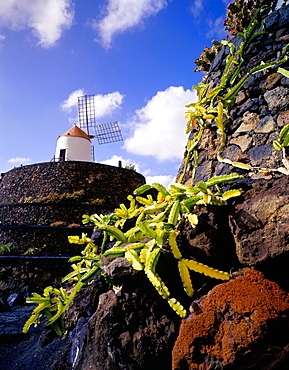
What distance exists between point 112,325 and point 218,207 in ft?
2.41

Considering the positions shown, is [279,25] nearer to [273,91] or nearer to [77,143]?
[273,91]

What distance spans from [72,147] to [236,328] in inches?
725

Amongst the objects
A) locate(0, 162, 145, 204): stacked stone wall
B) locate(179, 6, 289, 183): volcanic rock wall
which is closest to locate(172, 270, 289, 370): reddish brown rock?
locate(179, 6, 289, 183): volcanic rock wall

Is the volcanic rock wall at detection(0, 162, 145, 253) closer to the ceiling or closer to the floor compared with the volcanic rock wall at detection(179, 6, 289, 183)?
closer to the ceiling

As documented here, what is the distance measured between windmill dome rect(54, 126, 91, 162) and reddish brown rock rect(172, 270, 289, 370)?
58.4 feet

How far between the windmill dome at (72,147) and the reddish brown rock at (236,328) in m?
17.8

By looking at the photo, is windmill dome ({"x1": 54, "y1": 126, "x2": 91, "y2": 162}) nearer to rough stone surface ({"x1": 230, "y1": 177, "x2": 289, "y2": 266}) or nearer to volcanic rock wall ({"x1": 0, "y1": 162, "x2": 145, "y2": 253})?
volcanic rock wall ({"x1": 0, "y1": 162, "x2": 145, "y2": 253})

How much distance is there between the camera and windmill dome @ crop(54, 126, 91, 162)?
18203 mm

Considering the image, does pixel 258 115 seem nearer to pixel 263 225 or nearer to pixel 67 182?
pixel 263 225

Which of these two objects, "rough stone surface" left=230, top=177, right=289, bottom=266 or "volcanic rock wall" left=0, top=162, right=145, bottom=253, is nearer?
"rough stone surface" left=230, top=177, right=289, bottom=266

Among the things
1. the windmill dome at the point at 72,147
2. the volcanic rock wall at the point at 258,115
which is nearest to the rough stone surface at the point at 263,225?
the volcanic rock wall at the point at 258,115

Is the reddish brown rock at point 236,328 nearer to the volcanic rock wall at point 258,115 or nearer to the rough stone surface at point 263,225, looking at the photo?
the rough stone surface at point 263,225

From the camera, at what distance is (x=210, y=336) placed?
0.95 meters

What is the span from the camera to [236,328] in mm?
911
